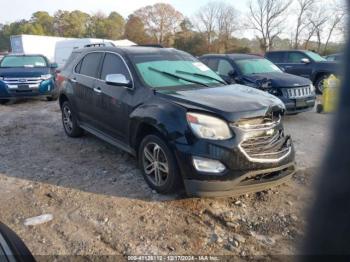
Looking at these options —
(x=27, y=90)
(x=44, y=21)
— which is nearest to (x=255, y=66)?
(x=27, y=90)

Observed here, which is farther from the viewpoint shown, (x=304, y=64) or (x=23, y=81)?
(x=304, y=64)

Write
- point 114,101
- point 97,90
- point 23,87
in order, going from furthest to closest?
1. point 23,87
2. point 97,90
3. point 114,101

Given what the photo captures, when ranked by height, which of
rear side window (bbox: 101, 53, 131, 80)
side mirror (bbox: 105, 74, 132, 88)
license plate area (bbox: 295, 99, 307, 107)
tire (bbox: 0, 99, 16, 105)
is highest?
rear side window (bbox: 101, 53, 131, 80)

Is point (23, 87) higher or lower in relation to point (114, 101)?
lower

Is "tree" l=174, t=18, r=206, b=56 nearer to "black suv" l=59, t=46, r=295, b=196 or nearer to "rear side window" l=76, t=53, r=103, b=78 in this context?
"rear side window" l=76, t=53, r=103, b=78

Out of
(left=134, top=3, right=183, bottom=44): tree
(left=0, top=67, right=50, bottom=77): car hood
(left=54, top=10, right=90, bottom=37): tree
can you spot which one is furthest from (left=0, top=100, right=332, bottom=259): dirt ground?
(left=54, top=10, right=90, bottom=37): tree

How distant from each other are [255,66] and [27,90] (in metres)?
6.71

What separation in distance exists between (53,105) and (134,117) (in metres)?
6.92

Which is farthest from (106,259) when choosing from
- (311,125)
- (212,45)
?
(212,45)

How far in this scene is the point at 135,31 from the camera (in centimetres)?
6550

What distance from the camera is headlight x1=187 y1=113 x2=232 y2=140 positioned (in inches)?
142

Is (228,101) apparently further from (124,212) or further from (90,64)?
(90,64)

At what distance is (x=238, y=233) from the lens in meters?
3.39

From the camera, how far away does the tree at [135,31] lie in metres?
64.2
